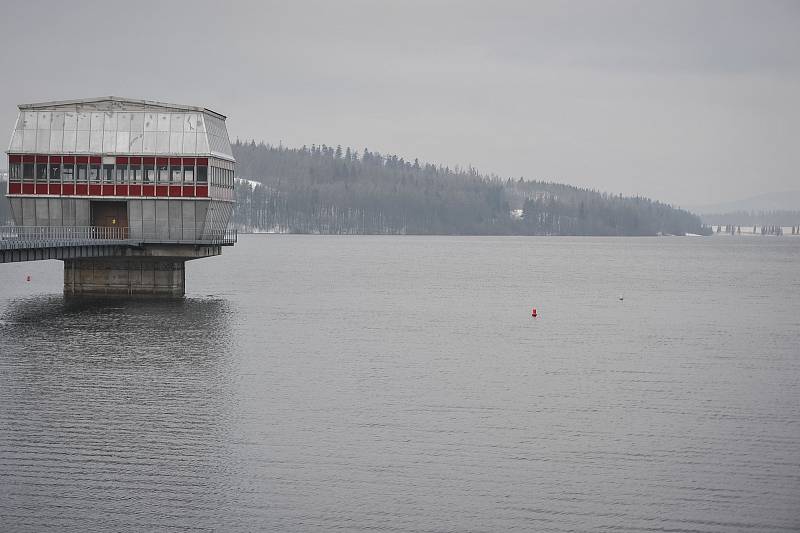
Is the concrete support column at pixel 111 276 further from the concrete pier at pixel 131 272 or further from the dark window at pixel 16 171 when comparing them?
the dark window at pixel 16 171

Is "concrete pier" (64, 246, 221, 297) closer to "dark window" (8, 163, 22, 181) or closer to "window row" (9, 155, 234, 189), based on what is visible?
"window row" (9, 155, 234, 189)

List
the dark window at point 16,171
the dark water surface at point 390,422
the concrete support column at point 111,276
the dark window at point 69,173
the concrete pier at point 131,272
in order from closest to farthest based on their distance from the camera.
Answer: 1. the dark water surface at point 390,422
2. the dark window at point 69,173
3. the dark window at point 16,171
4. the concrete pier at point 131,272
5. the concrete support column at point 111,276

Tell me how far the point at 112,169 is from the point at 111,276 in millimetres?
7291

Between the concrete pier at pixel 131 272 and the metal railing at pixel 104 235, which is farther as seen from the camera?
the concrete pier at pixel 131 272

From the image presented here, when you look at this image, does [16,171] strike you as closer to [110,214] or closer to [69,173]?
[69,173]

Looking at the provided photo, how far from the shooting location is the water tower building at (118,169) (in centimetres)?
6894

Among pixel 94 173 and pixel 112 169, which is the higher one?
pixel 112 169

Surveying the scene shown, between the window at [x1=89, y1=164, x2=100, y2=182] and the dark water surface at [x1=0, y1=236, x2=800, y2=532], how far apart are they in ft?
26.8

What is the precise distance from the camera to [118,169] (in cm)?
6906

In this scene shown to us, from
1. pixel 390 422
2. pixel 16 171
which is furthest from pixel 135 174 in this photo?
pixel 390 422

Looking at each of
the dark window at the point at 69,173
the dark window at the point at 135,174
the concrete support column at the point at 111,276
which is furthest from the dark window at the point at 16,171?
the dark window at the point at 135,174

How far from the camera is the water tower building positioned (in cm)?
6894

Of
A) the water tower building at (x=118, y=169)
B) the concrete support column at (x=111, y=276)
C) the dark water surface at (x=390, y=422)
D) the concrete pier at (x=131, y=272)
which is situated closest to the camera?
the dark water surface at (x=390, y=422)

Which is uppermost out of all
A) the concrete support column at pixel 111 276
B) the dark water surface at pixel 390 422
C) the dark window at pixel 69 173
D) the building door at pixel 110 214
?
the dark window at pixel 69 173
